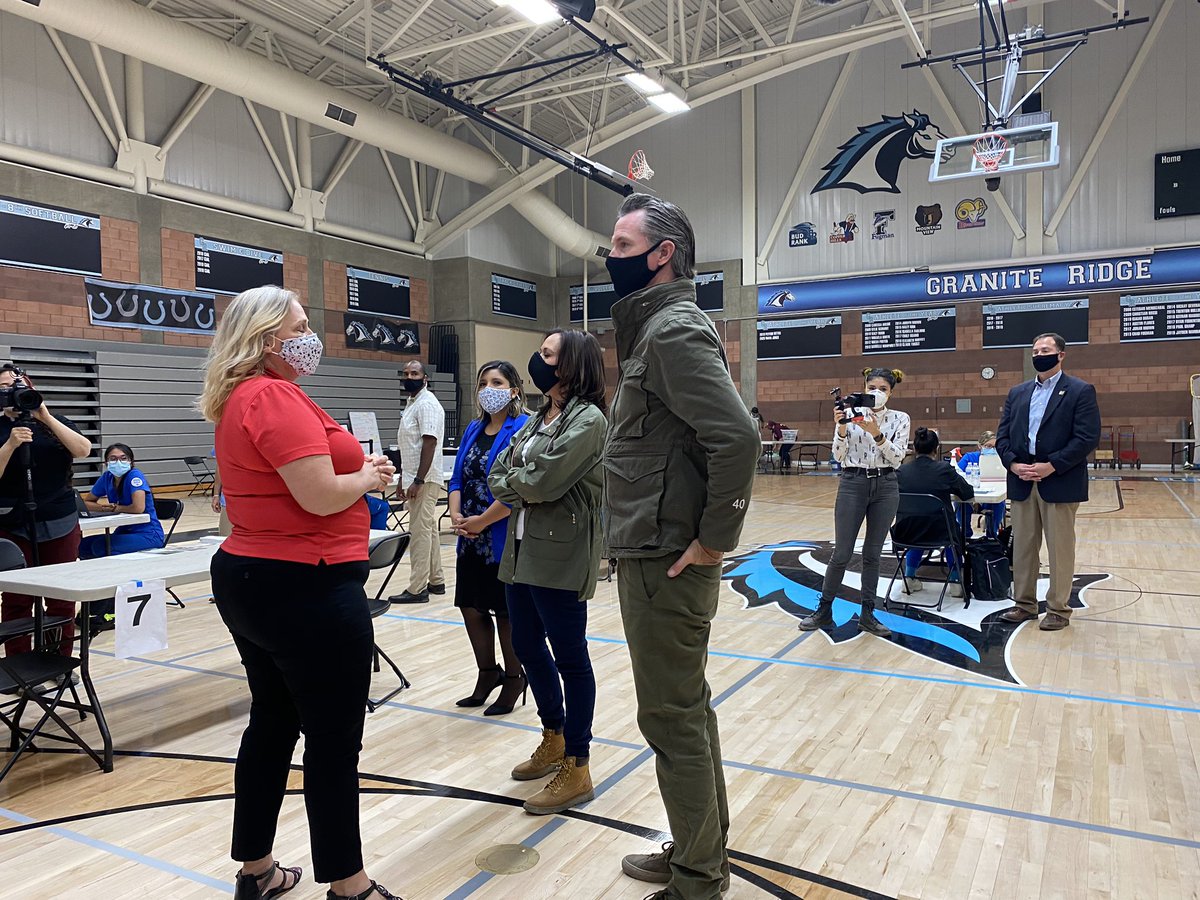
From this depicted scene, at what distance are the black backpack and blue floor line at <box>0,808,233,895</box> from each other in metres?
5.15

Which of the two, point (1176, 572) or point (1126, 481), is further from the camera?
point (1126, 481)

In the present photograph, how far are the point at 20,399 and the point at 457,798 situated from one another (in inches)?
111

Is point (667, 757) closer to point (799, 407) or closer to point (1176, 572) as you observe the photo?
point (1176, 572)

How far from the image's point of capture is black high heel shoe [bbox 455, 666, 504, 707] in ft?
12.5

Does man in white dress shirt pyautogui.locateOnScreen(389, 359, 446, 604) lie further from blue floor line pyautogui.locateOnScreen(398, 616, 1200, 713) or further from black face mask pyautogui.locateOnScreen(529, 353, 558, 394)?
black face mask pyautogui.locateOnScreen(529, 353, 558, 394)

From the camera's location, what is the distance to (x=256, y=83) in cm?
1309

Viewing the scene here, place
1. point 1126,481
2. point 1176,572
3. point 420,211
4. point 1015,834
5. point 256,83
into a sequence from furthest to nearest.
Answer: point 420,211 → point 1126,481 → point 256,83 → point 1176,572 → point 1015,834

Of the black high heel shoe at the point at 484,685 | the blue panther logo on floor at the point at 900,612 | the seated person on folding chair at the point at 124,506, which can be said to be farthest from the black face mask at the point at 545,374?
the seated person on folding chair at the point at 124,506

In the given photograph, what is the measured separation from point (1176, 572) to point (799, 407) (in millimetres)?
12995

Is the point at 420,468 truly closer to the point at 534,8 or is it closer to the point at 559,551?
the point at 559,551

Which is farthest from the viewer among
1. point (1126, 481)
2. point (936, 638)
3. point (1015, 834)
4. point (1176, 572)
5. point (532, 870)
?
point (1126, 481)

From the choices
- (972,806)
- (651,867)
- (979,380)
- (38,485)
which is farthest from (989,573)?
(979,380)

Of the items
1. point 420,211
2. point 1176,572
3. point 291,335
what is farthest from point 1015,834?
point 420,211

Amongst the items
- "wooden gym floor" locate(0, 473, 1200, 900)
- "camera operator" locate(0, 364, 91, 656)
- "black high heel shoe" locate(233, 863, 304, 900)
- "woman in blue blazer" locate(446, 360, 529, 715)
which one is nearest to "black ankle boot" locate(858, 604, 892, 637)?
"wooden gym floor" locate(0, 473, 1200, 900)
